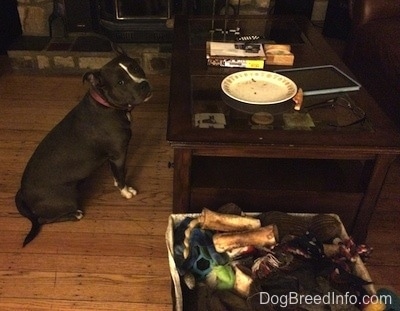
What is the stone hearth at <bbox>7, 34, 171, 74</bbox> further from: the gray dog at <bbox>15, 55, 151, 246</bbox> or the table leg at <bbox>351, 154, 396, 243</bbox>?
the table leg at <bbox>351, 154, 396, 243</bbox>

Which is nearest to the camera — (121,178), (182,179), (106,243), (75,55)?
(182,179)

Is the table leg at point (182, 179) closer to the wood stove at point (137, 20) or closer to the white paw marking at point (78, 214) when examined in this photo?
the white paw marking at point (78, 214)

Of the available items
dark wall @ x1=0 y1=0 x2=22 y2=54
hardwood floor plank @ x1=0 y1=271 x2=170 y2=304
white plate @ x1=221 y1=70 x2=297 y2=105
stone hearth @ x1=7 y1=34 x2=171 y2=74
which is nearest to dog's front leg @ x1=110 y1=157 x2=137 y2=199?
hardwood floor plank @ x1=0 y1=271 x2=170 y2=304

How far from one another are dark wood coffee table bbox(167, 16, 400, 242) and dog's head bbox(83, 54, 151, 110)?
0.12 m

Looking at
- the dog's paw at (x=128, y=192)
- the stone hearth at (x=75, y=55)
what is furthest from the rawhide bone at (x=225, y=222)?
the stone hearth at (x=75, y=55)

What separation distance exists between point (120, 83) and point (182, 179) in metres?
0.39

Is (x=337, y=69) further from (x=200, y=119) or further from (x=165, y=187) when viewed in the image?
(x=165, y=187)

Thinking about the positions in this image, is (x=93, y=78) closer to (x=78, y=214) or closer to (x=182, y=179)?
(x=182, y=179)

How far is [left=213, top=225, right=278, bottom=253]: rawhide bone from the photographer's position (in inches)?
47.1

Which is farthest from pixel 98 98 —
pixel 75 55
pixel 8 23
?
pixel 8 23

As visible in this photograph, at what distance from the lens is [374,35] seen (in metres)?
2.08

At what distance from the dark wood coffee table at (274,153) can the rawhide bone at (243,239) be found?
22 centimetres

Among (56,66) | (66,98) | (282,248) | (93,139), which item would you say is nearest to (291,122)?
(282,248)

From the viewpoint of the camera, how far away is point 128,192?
69.4 inches
